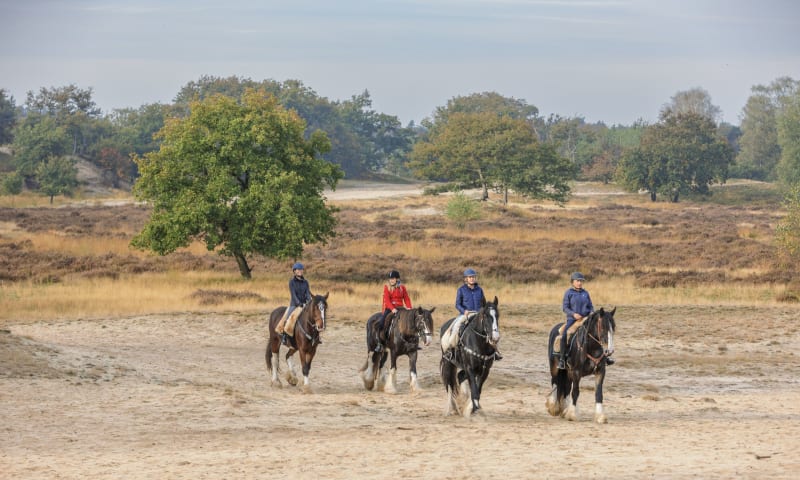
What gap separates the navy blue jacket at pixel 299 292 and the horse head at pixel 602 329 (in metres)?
6.27

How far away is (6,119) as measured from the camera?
140875mm

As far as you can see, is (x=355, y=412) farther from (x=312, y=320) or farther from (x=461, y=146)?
(x=461, y=146)

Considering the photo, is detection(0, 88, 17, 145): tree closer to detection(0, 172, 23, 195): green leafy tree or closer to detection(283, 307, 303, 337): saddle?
detection(0, 172, 23, 195): green leafy tree

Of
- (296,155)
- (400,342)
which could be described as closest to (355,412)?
(400,342)

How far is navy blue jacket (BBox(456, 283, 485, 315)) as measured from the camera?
60.5 feet

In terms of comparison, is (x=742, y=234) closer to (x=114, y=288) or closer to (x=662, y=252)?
(x=662, y=252)

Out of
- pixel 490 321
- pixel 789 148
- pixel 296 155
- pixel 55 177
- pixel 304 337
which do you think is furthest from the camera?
pixel 789 148

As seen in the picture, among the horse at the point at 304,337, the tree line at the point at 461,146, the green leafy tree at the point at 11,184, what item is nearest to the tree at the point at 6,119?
the tree line at the point at 461,146

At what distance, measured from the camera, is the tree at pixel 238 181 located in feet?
129

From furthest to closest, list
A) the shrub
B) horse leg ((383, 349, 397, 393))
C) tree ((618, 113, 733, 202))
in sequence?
tree ((618, 113, 733, 202))
the shrub
horse leg ((383, 349, 397, 393))

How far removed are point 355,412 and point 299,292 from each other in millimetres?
3587

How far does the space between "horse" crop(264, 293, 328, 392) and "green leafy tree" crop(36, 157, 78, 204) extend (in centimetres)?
8038

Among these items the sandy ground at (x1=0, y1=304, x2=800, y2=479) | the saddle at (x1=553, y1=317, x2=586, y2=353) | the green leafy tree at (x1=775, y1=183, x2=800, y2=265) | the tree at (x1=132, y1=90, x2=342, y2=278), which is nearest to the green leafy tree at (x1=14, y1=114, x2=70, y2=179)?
the tree at (x1=132, y1=90, x2=342, y2=278)

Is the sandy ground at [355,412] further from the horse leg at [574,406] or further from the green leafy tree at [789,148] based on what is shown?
the green leafy tree at [789,148]
